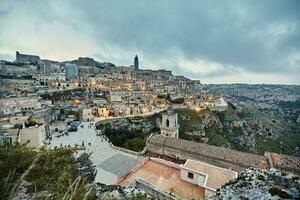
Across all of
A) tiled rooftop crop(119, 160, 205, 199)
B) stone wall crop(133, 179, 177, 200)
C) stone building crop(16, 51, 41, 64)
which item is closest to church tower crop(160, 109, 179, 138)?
tiled rooftop crop(119, 160, 205, 199)

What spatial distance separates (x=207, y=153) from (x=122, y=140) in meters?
24.6

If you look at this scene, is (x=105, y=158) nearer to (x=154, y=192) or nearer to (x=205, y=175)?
(x=205, y=175)

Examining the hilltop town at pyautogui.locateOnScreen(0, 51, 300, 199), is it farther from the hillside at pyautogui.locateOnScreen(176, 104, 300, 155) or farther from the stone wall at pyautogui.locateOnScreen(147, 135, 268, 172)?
the hillside at pyautogui.locateOnScreen(176, 104, 300, 155)

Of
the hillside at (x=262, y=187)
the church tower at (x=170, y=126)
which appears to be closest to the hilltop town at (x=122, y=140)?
the hillside at (x=262, y=187)

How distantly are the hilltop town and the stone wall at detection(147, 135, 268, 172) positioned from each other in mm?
93

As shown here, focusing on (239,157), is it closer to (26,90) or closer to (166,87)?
(26,90)

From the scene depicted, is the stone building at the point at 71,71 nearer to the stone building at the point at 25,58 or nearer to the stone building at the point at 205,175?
the stone building at the point at 25,58

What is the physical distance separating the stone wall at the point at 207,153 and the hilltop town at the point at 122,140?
93 mm

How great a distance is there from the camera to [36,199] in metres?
7.41

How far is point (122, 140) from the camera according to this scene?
4606 cm

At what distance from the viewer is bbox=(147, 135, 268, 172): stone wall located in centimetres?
2191

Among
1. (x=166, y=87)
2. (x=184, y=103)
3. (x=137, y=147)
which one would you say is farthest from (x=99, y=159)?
(x=166, y=87)

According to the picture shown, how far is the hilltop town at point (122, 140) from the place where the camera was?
10.3 metres

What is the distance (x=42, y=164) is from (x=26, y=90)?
66.9 m
